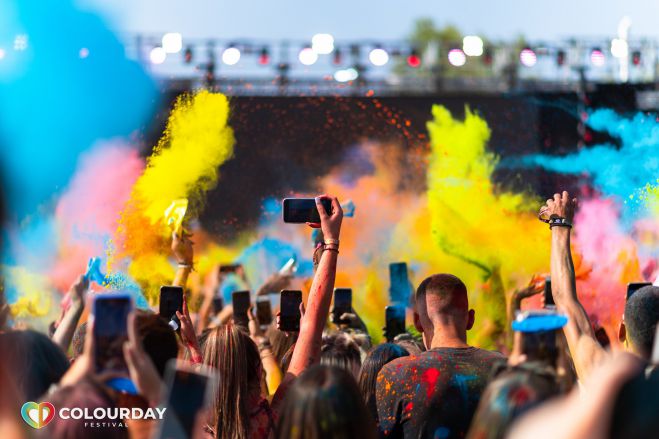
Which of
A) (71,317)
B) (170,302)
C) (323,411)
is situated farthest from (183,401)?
(170,302)

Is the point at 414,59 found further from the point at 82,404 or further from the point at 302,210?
the point at 82,404

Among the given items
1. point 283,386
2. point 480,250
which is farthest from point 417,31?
point 283,386

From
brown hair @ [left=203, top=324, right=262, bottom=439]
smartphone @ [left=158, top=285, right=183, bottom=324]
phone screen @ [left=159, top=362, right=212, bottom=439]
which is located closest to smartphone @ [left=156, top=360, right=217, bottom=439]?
phone screen @ [left=159, top=362, right=212, bottom=439]

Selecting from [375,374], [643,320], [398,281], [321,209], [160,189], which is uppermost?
[160,189]

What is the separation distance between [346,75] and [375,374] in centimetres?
1270

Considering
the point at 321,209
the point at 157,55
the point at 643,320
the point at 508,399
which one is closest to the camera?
the point at 508,399

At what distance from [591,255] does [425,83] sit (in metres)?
5.84

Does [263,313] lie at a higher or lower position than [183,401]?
higher

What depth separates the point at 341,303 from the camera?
20.7ft

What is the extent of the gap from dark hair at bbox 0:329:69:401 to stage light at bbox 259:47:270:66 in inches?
534

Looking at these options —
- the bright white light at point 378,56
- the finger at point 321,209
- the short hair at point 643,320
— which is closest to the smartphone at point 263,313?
the finger at point 321,209

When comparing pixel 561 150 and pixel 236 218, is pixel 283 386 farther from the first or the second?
pixel 561 150

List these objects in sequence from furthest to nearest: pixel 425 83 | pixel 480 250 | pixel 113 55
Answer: pixel 425 83
pixel 480 250
pixel 113 55

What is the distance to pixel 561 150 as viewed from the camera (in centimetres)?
1695
